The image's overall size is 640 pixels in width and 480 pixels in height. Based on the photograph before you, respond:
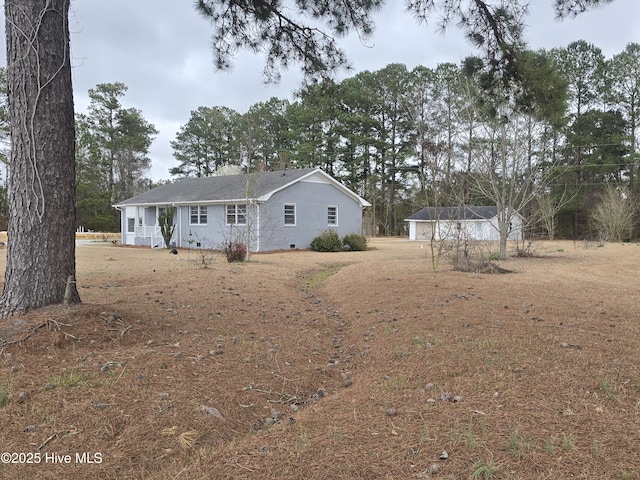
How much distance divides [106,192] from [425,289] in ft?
118

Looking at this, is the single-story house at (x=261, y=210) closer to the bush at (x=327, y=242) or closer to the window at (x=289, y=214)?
the window at (x=289, y=214)

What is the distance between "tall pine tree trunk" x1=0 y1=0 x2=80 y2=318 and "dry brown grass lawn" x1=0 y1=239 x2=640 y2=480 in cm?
41

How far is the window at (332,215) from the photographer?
23.2 m

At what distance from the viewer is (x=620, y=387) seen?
10.9 ft

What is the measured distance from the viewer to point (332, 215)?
23.4 meters

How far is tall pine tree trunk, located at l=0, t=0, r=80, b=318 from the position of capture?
177 inches

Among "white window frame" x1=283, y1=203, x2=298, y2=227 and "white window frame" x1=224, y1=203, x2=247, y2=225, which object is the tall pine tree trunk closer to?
"white window frame" x1=224, y1=203, x2=247, y2=225

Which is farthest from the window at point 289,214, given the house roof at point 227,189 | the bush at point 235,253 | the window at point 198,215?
the bush at point 235,253

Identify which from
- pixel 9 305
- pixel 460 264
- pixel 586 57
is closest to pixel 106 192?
pixel 460 264

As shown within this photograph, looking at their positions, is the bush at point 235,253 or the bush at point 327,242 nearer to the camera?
the bush at point 235,253

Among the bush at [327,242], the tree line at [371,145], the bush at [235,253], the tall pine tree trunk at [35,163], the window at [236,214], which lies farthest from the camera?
the tree line at [371,145]

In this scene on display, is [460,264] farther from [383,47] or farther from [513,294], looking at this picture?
[383,47]

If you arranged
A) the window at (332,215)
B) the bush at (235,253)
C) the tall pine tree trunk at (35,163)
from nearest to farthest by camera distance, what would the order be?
the tall pine tree trunk at (35,163)
the bush at (235,253)
the window at (332,215)

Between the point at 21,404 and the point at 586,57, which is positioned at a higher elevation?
the point at 586,57
